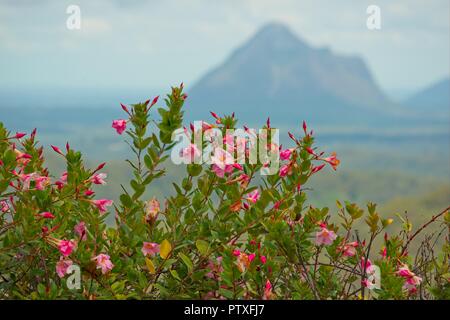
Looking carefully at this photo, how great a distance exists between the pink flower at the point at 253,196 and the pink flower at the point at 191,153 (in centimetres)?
47

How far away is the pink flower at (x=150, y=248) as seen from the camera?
4.27 m

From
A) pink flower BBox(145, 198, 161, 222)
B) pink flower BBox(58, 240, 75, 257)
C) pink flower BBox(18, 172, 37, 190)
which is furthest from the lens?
pink flower BBox(145, 198, 161, 222)

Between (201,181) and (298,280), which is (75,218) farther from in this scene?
(298,280)

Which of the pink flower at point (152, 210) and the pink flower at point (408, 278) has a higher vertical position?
the pink flower at point (152, 210)

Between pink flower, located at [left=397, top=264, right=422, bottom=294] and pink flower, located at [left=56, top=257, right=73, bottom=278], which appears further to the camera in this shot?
pink flower, located at [left=397, top=264, right=422, bottom=294]

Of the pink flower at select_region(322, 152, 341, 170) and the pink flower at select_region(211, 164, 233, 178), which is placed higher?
the pink flower at select_region(322, 152, 341, 170)

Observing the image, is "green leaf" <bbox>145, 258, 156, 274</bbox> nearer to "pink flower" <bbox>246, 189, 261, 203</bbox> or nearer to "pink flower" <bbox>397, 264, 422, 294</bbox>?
"pink flower" <bbox>246, 189, 261, 203</bbox>

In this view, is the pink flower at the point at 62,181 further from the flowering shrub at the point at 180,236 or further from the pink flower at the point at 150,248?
the pink flower at the point at 150,248

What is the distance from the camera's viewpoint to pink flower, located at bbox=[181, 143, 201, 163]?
4.32 m

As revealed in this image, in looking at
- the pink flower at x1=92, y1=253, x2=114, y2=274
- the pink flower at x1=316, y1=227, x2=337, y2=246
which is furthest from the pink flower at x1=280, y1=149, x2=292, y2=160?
the pink flower at x1=92, y1=253, x2=114, y2=274

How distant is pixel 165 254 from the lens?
13.9ft

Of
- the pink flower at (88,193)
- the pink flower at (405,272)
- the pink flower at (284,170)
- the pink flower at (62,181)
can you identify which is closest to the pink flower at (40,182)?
the pink flower at (62,181)

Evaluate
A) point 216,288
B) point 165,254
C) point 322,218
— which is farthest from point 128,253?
point 322,218

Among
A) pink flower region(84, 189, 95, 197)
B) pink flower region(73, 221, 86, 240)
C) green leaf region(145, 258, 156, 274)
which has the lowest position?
green leaf region(145, 258, 156, 274)
